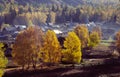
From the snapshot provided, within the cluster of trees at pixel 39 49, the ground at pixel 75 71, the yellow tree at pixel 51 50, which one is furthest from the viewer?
the yellow tree at pixel 51 50

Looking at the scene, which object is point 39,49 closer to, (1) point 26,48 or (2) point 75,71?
(1) point 26,48

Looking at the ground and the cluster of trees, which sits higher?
the cluster of trees

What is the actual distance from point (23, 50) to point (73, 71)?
43.3 ft

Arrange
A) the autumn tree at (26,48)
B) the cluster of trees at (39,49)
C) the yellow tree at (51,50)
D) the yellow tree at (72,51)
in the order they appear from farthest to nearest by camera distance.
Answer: the yellow tree at (72,51)
the yellow tree at (51,50)
the cluster of trees at (39,49)
the autumn tree at (26,48)

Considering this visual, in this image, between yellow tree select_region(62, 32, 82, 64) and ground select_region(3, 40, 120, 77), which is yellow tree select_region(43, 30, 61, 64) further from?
ground select_region(3, 40, 120, 77)

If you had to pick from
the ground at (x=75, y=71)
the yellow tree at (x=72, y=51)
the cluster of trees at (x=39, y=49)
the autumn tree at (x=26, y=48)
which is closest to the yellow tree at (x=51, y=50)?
the cluster of trees at (x=39, y=49)

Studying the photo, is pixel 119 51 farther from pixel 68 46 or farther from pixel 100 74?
pixel 100 74

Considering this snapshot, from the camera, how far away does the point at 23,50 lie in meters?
74.0

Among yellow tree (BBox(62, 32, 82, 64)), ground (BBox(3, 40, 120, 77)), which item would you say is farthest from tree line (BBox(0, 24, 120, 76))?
ground (BBox(3, 40, 120, 77))

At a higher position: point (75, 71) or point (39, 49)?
point (39, 49)

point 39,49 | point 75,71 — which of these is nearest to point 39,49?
point 39,49

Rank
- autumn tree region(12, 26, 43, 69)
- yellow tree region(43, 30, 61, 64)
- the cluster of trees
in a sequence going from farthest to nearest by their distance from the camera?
yellow tree region(43, 30, 61, 64) → the cluster of trees → autumn tree region(12, 26, 43, 69)

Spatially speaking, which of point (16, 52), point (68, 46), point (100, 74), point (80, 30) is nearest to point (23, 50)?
point (16, 52)

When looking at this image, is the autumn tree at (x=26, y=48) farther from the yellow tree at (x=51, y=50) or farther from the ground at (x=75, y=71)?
the ground at (x=75, y=71)
